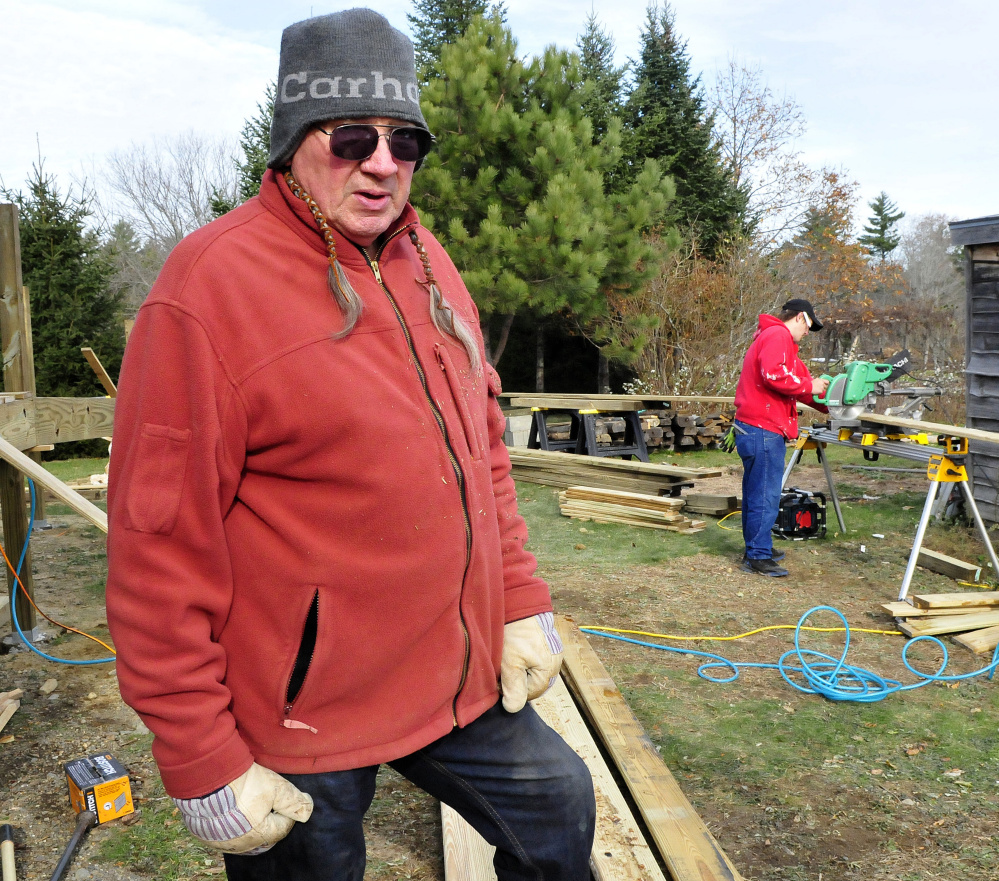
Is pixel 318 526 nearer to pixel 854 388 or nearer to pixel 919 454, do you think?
pixel 919 454

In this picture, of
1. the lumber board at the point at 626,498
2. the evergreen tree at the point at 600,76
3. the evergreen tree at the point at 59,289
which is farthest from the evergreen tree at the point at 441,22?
the lumber board at the point at 626,498

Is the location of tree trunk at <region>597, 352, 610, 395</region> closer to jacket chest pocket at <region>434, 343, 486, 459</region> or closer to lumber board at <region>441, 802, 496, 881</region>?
lumber board at <region>441, 802, 496, 881</region>

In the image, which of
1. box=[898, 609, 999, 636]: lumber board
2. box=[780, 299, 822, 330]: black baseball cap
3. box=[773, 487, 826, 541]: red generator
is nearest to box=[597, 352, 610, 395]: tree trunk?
box=[773, 487, 826, 541]: red generator

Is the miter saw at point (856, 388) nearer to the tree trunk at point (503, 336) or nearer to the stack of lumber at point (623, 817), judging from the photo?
the stack of lumber at point (623, 817)

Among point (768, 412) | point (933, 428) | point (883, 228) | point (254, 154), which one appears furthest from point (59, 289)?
point (883, 228)

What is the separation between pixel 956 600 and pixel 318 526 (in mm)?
5450

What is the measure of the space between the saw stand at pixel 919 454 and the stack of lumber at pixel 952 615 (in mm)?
202

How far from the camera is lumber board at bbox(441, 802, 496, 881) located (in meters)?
2.72

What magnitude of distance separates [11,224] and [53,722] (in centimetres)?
328

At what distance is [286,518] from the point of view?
4.80ft

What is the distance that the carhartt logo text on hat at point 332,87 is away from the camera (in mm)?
1537

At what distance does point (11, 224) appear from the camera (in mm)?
5434

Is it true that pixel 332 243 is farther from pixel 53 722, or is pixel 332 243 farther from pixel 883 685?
pixel 883 685

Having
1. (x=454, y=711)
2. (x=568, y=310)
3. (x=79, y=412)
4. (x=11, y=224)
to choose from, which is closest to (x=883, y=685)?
(x=454, y=711)
